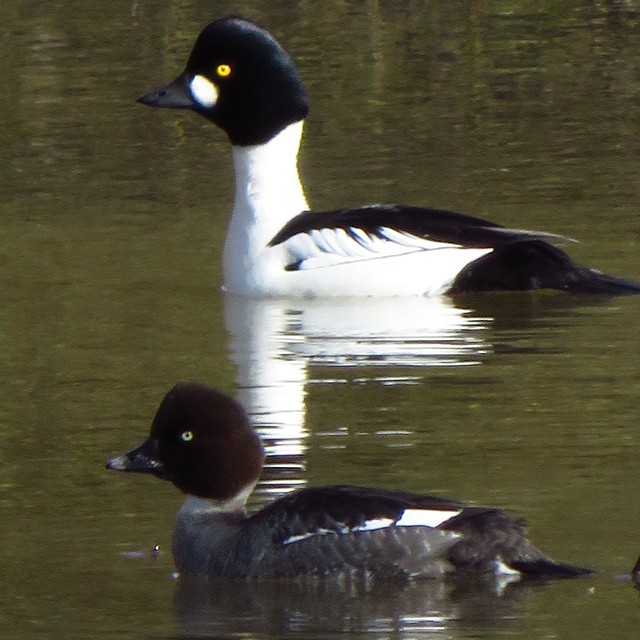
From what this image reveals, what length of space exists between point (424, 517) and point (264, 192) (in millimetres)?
5674

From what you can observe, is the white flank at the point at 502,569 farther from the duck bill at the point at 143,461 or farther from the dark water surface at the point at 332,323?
the duck bill at the point at 143,461

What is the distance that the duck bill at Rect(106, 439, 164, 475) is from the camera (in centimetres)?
768

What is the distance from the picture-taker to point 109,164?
1551cm

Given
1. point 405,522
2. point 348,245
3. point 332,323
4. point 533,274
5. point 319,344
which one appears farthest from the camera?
point 348,245

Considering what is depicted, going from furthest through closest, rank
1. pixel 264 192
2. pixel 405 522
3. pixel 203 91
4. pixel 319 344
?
pixel 203 91
pixel 264 192
pixel 319 344
pixel 405 522

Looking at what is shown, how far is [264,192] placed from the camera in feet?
41.7

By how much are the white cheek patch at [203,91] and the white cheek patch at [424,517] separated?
6.16 meters

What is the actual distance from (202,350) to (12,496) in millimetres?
2878

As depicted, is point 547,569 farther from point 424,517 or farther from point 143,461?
point 143,461

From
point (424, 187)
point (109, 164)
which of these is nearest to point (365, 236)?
point (424, 187)

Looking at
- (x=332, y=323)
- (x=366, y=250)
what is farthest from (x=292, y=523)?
(x=366, y=250)

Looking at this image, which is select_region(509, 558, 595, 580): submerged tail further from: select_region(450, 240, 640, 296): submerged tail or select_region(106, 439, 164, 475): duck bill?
select_region(450, 240, 640, 296): submerged tail

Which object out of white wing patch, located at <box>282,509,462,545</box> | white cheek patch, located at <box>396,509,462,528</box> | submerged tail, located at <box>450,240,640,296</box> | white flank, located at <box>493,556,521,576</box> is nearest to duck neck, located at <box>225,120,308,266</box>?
submerged tail, located at <box>450,240,640,296</box>

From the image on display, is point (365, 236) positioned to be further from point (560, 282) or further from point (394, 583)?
point (394, 583)
